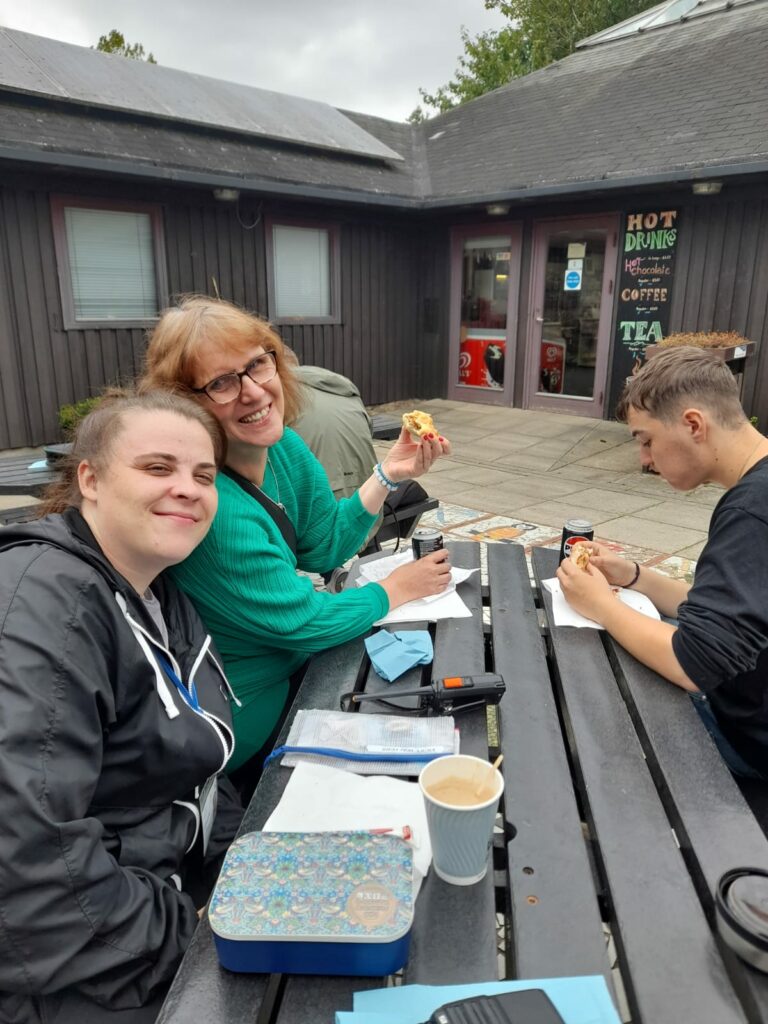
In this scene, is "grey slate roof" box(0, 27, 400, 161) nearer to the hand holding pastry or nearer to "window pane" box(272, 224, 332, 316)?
"window pane" box(272, 224, 332, 316)

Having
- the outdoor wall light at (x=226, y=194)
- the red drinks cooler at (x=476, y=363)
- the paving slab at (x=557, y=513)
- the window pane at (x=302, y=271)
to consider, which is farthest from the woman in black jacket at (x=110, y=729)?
the red drinks cooler at (x=476, y=363)

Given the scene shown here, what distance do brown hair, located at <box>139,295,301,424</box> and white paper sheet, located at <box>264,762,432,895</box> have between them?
1.05m

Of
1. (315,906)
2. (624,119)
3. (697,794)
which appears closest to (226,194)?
(624,119)

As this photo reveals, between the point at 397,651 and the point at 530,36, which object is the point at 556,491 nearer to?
the point at 397,651

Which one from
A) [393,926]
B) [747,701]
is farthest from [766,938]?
[747,701]

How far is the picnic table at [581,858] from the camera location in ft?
3.13

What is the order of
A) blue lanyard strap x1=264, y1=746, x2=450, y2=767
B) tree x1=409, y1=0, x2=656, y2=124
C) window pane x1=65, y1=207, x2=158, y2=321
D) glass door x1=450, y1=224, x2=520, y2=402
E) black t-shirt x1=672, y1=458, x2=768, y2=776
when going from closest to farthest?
blue lanyard strap x1=264, y1=746, x2=450, y2=767
black t-shirt x1=672, y1=458, x2=768, y2=776
window pane x1=65, y1=207, x2=158, y2=321
glass door x1=450, y1=224, x2=520, y2=402
tree x1=409, y1=0, x2=656, y2=124

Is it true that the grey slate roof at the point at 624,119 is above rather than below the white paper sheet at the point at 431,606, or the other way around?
above

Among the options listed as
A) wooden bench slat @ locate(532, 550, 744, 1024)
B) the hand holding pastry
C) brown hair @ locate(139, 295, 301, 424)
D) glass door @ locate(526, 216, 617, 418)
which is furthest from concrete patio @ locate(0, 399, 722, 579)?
brown hair @ locate(139, 295, 301, 424)

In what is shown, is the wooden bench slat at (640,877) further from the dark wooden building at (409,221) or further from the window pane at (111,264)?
the window pane at (111,264)

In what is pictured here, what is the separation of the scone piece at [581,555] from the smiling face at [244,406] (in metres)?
0.97

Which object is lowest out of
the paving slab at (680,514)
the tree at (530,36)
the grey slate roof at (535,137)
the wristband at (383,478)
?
the paving slab at (680,514)

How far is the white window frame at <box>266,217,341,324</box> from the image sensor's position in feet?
30.4

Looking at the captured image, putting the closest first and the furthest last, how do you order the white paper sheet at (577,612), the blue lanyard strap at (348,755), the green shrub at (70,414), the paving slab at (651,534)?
the blue lanyard strap at (348,755) → the white paper sheet at (577,612) → the paving slab at (651,534) → the green shrub at (70,414)
